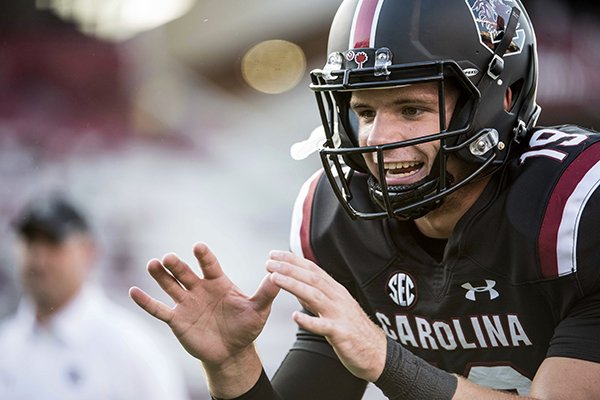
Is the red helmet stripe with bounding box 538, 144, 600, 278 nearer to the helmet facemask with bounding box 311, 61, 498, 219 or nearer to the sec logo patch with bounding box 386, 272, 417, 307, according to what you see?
the helmet facemask with bounding box 311, 61, 498, 219

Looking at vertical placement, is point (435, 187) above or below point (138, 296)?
above

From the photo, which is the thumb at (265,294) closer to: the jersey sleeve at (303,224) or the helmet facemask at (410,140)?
the helmet facemask at (410,140)

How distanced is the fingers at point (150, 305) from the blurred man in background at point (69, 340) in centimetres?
178

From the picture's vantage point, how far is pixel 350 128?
7.68 feet

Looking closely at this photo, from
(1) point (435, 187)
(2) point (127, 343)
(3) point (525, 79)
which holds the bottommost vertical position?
(2) point (127, 343)

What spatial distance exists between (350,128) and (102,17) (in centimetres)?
232

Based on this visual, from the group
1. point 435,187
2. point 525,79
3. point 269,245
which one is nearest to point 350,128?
point 435,187

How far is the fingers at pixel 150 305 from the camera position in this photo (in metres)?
2.13

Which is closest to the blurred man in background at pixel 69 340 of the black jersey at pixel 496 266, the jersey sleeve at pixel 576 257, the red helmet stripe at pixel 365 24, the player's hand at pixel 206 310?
the black jersey at pixel 496 266

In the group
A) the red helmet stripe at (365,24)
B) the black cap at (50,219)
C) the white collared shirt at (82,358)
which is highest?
the red helmet stripe at (365,24)

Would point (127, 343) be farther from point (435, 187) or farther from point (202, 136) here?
point (435, 187)

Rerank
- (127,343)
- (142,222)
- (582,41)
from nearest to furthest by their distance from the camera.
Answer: (127,343)
(142,222)
(582,41)

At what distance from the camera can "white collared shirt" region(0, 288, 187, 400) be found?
3844 mm

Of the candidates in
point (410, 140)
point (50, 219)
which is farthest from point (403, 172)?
point (50, 219)
